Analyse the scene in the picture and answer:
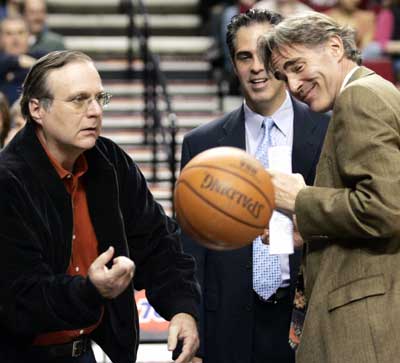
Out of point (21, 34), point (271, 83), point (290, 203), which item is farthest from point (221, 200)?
point (21, 34)

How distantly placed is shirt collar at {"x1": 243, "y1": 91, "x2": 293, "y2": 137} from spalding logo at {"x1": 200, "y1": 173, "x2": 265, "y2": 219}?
111 centimetres

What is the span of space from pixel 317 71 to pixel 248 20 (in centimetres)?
106

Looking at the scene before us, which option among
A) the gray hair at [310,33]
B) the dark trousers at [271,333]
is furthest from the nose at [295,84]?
the dark trousers at [271,333]

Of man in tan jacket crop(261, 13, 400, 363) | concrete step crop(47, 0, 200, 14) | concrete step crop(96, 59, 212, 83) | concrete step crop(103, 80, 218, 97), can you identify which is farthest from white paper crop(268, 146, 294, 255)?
concrete step crop(47, 0, 200, 14)

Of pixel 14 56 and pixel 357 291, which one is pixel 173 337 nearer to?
pixel 357 291

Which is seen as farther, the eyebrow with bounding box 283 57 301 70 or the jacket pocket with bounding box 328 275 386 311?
the eyebrow with bounding box 283 57 301 70

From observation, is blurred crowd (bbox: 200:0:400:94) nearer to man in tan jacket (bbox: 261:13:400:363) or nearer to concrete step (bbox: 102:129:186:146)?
concrete step (bbox: 102:129:186:146)

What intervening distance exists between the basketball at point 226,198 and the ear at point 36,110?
61 centimetres

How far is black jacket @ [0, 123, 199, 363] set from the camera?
3678 millimetres

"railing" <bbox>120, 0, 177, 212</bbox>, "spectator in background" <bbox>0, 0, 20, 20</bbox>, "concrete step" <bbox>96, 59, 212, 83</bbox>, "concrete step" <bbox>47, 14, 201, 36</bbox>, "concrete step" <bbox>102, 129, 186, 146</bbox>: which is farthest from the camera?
"concrete step" <bbox>47, 14, 201, 36</bbox>

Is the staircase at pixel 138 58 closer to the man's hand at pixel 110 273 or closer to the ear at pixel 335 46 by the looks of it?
the ear at pixel 335 46

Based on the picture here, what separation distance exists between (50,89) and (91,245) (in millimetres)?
607

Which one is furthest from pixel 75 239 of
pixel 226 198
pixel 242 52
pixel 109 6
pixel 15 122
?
pixel 109 6

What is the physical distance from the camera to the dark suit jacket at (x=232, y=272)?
4.70 metres
